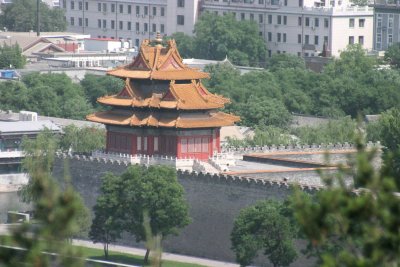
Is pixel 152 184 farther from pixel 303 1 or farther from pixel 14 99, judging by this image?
pixel 303 1

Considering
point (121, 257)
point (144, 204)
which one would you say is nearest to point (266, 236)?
point (144, 204)

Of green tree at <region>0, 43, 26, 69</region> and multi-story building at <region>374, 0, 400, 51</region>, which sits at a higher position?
multi-story building at <region>374, 0, 400, 51</region>

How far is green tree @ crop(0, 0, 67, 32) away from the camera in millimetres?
141125

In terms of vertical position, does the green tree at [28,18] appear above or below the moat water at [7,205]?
above

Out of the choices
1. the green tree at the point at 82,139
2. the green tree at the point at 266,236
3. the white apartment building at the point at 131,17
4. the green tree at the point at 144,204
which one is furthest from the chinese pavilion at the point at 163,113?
the white apartment building at the point at 131,17

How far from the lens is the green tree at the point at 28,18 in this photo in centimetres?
14112

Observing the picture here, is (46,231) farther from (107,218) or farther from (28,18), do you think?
(28,18)

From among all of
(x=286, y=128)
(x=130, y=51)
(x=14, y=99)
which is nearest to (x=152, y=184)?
(x=286, y=128)

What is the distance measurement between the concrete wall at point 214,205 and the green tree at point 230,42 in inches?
2320

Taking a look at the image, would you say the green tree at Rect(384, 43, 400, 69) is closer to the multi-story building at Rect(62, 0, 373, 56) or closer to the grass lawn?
the multi-story building at Rect(62, 0, 373, 56)

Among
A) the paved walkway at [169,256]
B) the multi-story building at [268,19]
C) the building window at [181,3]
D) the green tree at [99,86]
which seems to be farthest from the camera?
the building window at [181,3]

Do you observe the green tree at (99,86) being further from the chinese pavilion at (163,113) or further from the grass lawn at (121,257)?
the grass lawn at (121,257)

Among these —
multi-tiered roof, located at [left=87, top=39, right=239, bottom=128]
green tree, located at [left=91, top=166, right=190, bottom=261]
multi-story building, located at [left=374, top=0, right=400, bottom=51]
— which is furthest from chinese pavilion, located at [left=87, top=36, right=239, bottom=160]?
multi-story building, located at [left=374, top=0, right=400, bottom=51]

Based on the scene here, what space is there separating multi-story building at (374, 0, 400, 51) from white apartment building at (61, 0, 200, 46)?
47.8 ft
